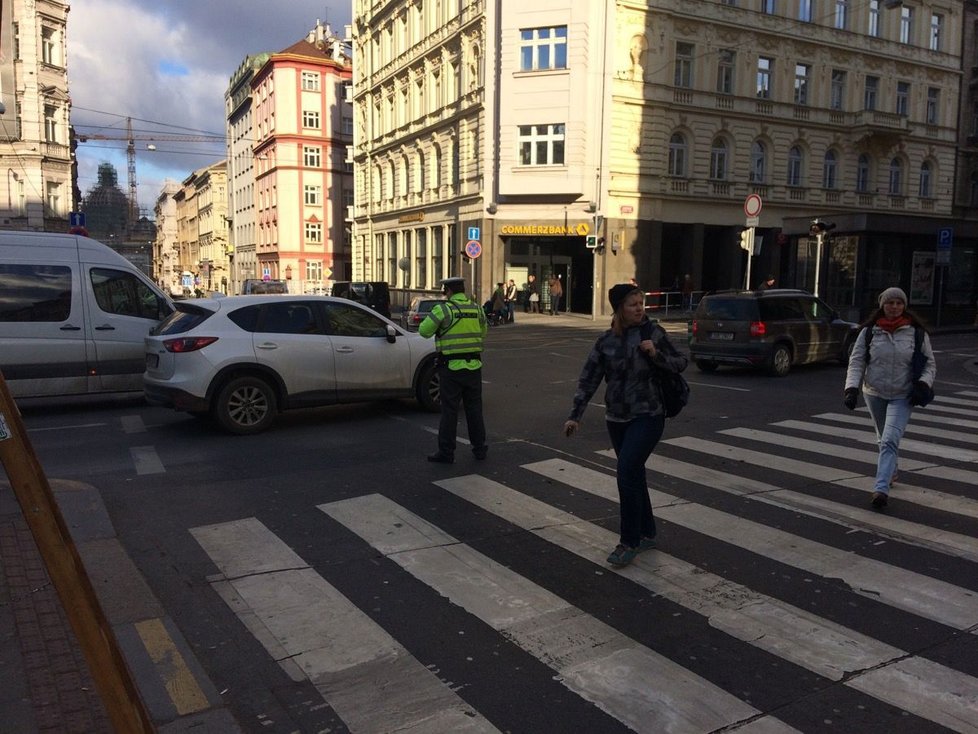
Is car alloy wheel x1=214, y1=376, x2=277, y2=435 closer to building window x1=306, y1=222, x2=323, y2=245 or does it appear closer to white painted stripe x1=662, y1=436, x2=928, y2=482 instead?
white painted stripe x1=662, y1=436, x2=928, y2=482

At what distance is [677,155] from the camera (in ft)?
123

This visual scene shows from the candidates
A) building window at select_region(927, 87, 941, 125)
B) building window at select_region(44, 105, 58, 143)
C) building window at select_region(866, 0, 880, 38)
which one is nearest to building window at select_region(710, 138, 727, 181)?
building window at select_region(866, 0, 880, 38)

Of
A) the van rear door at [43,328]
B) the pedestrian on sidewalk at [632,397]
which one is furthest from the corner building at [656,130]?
the pedestrian on sidewalk at [632,397]

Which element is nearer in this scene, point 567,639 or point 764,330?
point 567,639

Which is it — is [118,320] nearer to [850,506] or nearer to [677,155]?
[850,506]

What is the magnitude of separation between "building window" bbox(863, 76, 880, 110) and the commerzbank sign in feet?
60.9

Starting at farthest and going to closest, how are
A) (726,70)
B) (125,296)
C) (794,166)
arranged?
(794,166) < (726,70) < (125,296)

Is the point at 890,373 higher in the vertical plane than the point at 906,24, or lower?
lower

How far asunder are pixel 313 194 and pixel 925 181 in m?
47.2

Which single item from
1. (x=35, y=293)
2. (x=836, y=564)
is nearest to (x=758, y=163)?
(x=35, y=293)

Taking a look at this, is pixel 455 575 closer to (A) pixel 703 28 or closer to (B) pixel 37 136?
(A) pixel 703 28

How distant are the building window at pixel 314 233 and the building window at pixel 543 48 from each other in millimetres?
38285

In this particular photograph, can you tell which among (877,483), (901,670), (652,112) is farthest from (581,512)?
(652,112)

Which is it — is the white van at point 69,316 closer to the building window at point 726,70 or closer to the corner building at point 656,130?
the corner building at point 656,130
